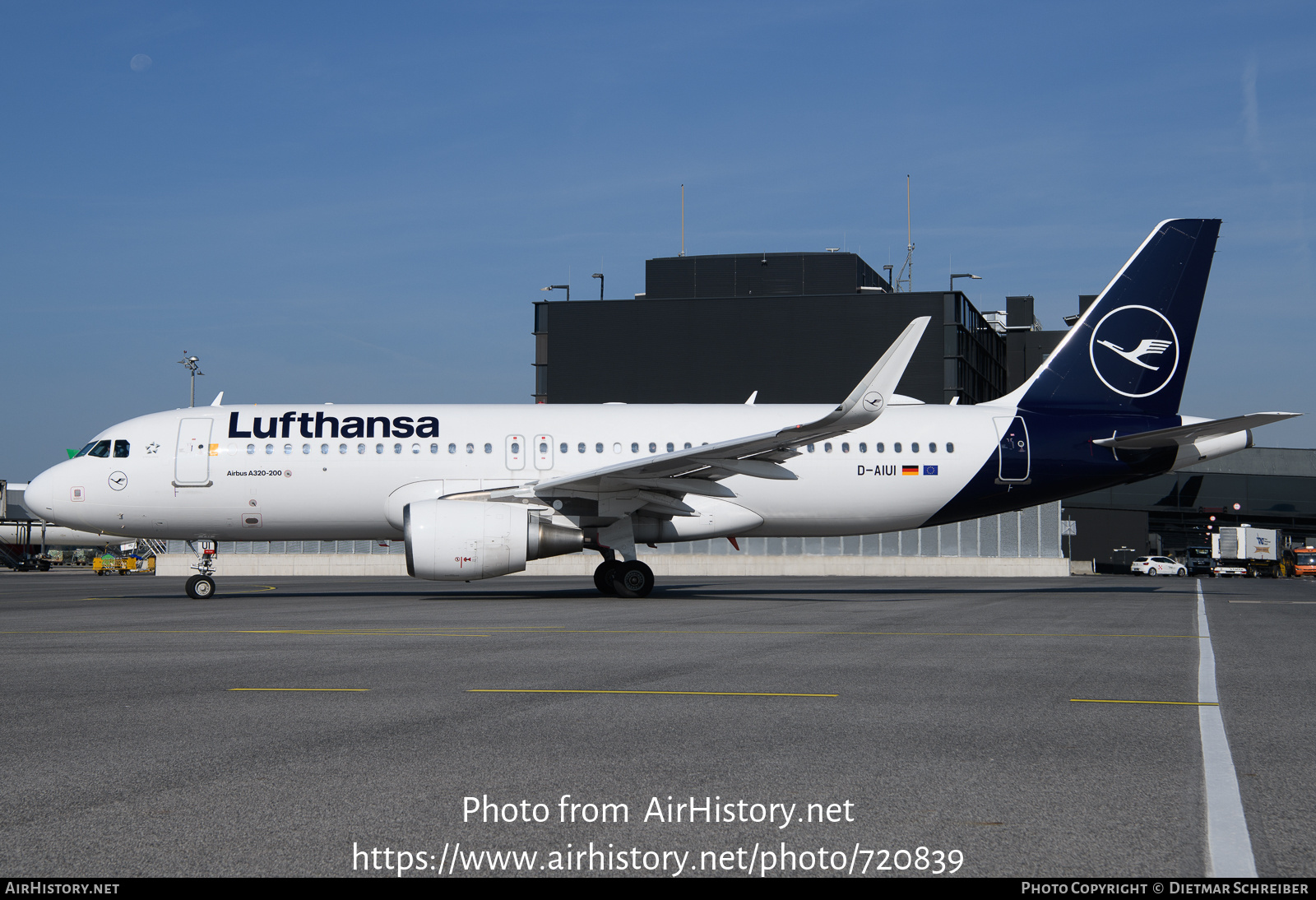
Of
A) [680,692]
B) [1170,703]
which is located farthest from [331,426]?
[1170,703]

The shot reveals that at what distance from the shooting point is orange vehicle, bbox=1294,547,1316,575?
5891 cm

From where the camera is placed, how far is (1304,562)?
195 ft

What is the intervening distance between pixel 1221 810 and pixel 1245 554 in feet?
212

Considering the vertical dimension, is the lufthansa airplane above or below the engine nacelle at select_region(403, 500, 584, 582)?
above

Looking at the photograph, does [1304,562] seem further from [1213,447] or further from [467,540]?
[467,540]

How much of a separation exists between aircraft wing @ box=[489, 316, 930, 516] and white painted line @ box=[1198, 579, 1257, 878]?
1006cm

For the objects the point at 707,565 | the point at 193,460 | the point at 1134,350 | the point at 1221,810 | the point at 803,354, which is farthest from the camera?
the point at 803,354

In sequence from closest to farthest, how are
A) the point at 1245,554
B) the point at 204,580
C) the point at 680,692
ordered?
the point at 680,692
the point at 204,580
the point at 1245,554

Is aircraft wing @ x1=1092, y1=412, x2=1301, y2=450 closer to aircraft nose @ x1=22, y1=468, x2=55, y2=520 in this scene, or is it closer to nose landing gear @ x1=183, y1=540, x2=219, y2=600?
nose landing gear @ x1=183, y1=540, x2=219, y2=600

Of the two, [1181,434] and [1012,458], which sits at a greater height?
[1181,434]

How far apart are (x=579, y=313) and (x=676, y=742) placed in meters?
65.9

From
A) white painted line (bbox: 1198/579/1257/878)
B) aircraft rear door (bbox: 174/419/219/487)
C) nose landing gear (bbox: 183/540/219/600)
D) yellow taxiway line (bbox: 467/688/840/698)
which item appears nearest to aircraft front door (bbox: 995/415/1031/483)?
white painted line (bbox: 1198/579/1257/878)

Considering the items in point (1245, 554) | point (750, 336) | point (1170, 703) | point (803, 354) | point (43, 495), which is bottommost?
point (1245, 554)

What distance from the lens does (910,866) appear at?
3.79 meters
